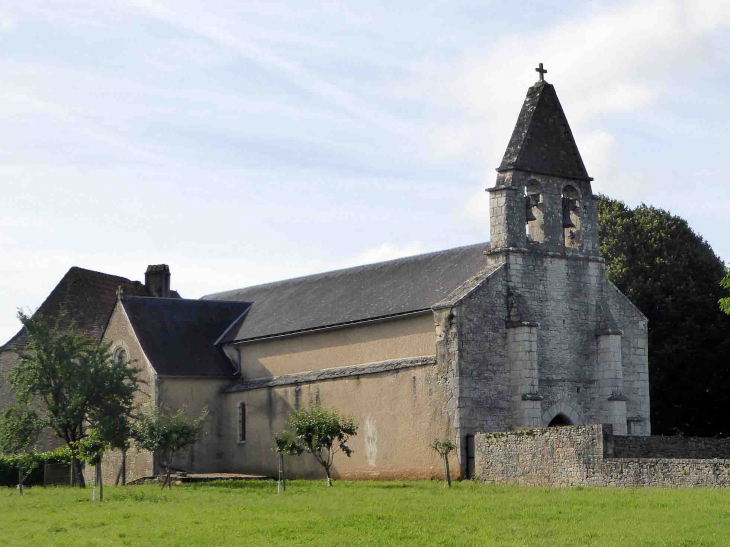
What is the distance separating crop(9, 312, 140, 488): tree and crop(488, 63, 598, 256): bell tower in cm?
1310

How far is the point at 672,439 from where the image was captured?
33.4 metres

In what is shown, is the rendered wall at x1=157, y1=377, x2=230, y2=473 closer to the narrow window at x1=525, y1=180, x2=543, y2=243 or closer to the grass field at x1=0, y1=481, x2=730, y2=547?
the grass field at x1=0, y1=481, x2=730, y2=547

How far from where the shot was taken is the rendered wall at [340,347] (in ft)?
126

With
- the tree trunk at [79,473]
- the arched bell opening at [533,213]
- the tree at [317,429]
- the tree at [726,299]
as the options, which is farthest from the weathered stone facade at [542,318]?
the tree trunk at [79,473]

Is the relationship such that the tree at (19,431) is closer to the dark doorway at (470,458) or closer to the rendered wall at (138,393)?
the rendered wall at (138,393)

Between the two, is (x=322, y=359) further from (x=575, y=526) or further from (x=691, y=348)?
(x=575, y=526)

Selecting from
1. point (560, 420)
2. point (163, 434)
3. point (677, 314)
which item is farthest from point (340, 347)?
point (677, 314)

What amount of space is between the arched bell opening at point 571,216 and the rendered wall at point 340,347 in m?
5.79

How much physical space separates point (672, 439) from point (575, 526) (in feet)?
37.9

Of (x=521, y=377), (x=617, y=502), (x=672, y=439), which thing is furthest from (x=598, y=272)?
(x=617, y=502)

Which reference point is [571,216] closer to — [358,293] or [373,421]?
[358,293]

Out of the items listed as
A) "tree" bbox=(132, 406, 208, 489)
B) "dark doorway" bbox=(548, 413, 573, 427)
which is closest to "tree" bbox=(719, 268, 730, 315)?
"dark doorway" bbox=(548, 413, 573, 427)

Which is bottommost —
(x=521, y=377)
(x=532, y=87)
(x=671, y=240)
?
(x=521, y=377)

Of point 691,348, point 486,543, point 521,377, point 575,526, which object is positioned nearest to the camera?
point 486,543
